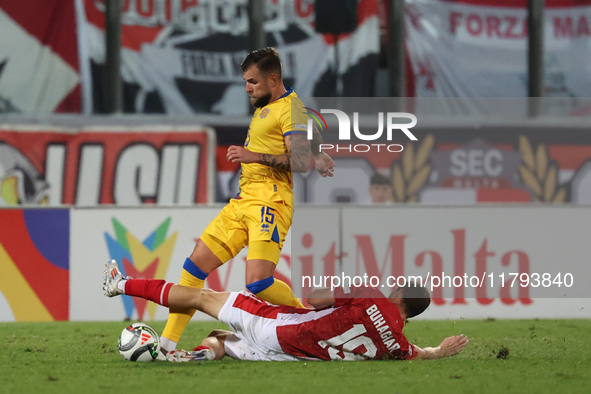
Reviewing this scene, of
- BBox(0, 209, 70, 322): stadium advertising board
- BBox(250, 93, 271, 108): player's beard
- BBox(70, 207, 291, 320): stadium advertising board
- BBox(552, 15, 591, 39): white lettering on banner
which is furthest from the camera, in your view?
BBox(552, 15, 591, 39): white lettering on banner

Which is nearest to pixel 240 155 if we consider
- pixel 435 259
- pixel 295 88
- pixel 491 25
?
pixel 435 259

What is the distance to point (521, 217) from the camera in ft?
27.6

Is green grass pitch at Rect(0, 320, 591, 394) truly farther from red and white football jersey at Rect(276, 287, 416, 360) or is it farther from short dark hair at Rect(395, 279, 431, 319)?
short dark hair at Rect(395, 279, 431, 319)

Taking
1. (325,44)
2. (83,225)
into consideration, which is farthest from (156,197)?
(83,225)

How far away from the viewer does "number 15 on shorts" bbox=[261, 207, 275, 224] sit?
17.5ft

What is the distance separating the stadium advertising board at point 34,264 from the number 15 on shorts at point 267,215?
3679 millimetres

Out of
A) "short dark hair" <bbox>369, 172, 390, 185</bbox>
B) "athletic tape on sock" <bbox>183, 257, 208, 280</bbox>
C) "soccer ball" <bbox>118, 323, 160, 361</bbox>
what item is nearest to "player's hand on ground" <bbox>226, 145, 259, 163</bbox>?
"athletic tape on sock" <bbox>183, 257, 208, 280</bbox>

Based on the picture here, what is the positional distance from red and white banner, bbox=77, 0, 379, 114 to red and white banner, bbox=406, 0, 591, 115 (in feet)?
3.13

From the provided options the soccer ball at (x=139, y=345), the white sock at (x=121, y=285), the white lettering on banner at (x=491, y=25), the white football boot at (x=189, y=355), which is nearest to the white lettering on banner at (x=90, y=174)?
the white lettering on banner at (x=491, y=25)

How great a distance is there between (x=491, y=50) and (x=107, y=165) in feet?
23.0

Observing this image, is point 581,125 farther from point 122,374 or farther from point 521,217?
point 122,374

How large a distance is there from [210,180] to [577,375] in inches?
365

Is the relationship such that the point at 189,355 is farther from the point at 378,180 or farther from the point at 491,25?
the point at 491,25

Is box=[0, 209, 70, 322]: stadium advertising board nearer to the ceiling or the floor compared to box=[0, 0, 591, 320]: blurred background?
nearer to the floor
